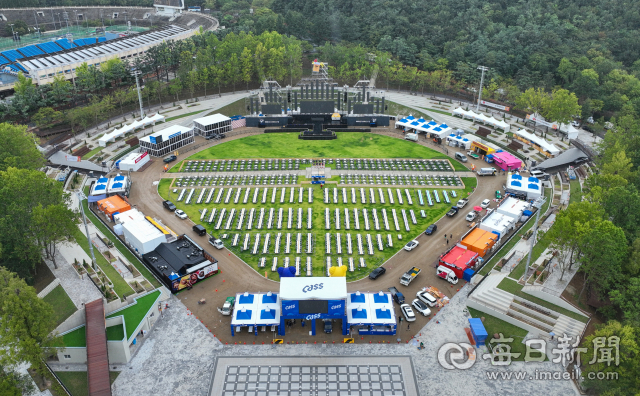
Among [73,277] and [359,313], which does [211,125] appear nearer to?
[73,277]

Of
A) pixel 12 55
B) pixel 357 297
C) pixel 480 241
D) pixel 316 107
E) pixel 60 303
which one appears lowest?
pixel 60 303

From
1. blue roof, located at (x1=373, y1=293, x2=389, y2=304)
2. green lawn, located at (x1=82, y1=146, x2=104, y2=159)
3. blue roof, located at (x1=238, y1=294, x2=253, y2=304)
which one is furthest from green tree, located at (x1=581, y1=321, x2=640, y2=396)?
green lawn, located at (x1=82, y1=146, x2=104, y2=159)

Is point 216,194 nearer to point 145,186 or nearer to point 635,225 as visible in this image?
point 145,186

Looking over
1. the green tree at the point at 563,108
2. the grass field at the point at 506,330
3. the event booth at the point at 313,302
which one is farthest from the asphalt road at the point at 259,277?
the green tree at the point at 563,108

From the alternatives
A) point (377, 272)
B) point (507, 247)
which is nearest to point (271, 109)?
point (377, 272)

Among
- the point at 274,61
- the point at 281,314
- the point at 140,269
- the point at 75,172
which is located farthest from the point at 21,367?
the point at 274,61

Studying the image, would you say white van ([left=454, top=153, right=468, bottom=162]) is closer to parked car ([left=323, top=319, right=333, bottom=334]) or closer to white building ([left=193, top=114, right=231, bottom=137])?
white building ([left=193, top=114, right=231, bottom=137])

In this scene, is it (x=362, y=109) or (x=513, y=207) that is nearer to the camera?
(x=513, y=207)
